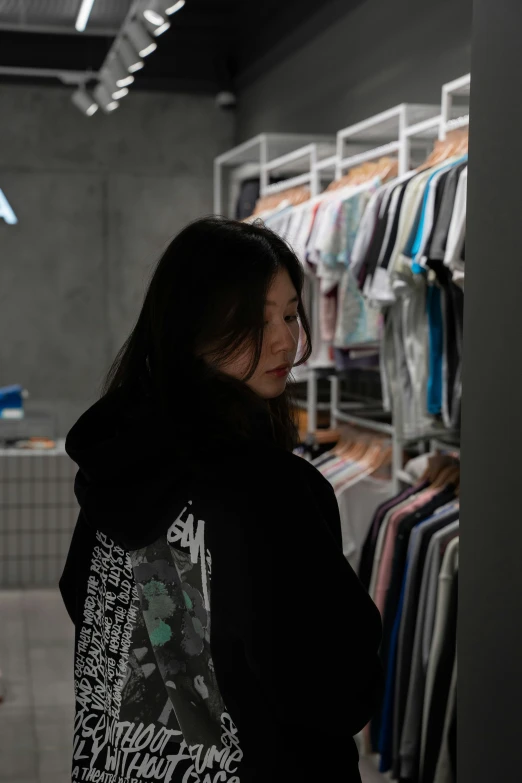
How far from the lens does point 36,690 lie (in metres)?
4.52

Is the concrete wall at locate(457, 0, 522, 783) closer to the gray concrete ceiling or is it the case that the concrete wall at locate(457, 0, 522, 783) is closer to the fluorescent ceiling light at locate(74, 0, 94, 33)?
the fluorescent ceiling light at locate(74, 0, 94, 33)

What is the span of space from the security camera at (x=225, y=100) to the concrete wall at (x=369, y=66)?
793mm

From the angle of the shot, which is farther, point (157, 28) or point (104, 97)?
point (104, 97)

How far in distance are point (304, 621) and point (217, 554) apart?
0.41 ft

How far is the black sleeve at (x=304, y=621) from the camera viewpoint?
3.74ft

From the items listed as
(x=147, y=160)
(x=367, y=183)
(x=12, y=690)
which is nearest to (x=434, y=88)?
(x=367, y=183)

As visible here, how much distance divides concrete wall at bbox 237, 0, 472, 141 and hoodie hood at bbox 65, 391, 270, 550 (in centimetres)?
330

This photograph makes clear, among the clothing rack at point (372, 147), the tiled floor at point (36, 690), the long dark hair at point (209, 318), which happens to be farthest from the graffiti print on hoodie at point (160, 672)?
the tiled floor at point (36, 690)

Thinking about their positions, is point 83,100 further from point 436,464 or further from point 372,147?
point 436,464

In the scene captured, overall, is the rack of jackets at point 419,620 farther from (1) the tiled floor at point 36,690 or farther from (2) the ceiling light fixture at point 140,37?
(2) the ceiling light fixture at point 140,37

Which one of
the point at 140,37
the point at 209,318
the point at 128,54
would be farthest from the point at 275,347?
the point at 128,54

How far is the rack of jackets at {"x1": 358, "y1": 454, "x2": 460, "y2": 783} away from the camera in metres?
3.03

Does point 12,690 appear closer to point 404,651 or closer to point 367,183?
point 404,651

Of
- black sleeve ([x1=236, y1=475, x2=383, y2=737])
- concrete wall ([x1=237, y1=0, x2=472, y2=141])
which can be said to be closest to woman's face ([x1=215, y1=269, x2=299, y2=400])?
black sleeve ([x1=236, y1=475, x2=383, y2=737])
